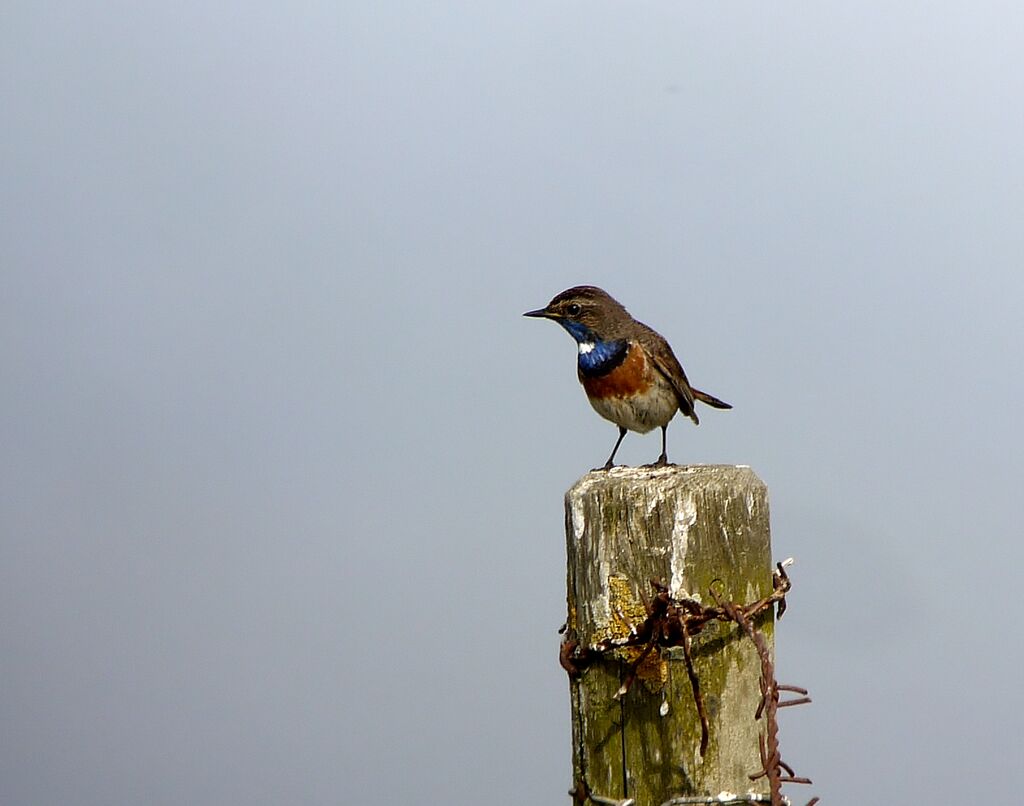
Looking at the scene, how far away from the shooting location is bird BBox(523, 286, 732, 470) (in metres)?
6.11

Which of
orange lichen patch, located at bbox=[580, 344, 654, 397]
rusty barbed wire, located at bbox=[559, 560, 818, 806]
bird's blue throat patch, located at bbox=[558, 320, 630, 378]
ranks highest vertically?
bird's blue throat patch, located at bbox=[558, 320, 630, 378]

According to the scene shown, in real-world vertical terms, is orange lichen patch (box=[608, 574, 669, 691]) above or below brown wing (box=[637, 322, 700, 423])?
below

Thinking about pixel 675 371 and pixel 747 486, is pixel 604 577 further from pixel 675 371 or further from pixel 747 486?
pixel 675 371

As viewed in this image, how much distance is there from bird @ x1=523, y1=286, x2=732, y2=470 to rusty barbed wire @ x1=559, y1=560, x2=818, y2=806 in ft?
10.7

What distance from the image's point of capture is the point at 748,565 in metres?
2.86

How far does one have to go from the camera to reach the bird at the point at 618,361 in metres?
6.11

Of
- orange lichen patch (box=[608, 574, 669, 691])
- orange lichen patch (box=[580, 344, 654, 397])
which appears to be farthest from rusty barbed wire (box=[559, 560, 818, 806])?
orange lichen patch (box=[580, 344, 654, 397])

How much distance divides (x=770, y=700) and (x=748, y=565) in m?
0.35

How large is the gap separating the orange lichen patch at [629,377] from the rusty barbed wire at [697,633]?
323 centimetres

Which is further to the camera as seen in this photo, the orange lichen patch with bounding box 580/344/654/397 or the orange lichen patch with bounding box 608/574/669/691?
the orange lichen patch with bounding box 580/344/654/397

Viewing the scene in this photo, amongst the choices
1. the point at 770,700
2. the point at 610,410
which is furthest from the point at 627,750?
the point at 610,410

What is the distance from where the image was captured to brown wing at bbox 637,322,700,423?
6.21m

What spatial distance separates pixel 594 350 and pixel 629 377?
0.25m

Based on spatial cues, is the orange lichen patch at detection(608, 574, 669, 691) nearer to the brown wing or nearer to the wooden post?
the wooden post
